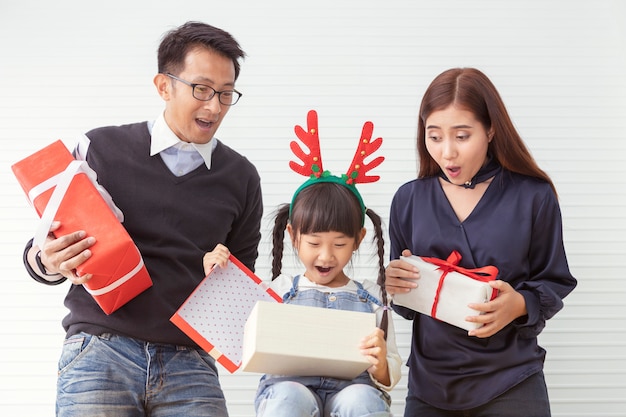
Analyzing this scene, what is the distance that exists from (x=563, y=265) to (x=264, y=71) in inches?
68.8

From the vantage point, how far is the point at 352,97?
10.4ft

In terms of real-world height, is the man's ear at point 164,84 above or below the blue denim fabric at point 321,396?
above

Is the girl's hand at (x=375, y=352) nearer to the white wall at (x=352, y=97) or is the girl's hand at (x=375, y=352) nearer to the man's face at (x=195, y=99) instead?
the man's face at (x=195, y=99)

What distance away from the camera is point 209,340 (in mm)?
1805

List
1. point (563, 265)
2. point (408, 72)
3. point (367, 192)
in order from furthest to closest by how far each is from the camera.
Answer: point (408, 72) < point (367, 192) < point (563, 265)

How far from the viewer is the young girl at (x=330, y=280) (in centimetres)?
164

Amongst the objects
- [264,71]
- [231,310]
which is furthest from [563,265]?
[264,71]

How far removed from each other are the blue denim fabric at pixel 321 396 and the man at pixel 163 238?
0.91 ft

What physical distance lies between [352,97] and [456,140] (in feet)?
4.35

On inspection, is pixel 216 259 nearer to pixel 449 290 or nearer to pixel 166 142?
pixel 166 142

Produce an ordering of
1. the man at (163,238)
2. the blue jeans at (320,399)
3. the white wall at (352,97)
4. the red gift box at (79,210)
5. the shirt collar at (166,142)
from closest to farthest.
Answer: the blue jeans at (320,399)
the red gift box at (79,210)
the man at (163,238)
the shirt collar at (166,142)
the white wall at (352,97)

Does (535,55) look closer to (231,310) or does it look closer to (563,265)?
(563,265)

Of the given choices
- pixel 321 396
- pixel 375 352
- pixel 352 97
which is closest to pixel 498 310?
pixel 375 352

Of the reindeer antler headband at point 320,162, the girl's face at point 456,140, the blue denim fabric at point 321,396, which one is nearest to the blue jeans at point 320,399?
the blue denim fabric at point 321,396
